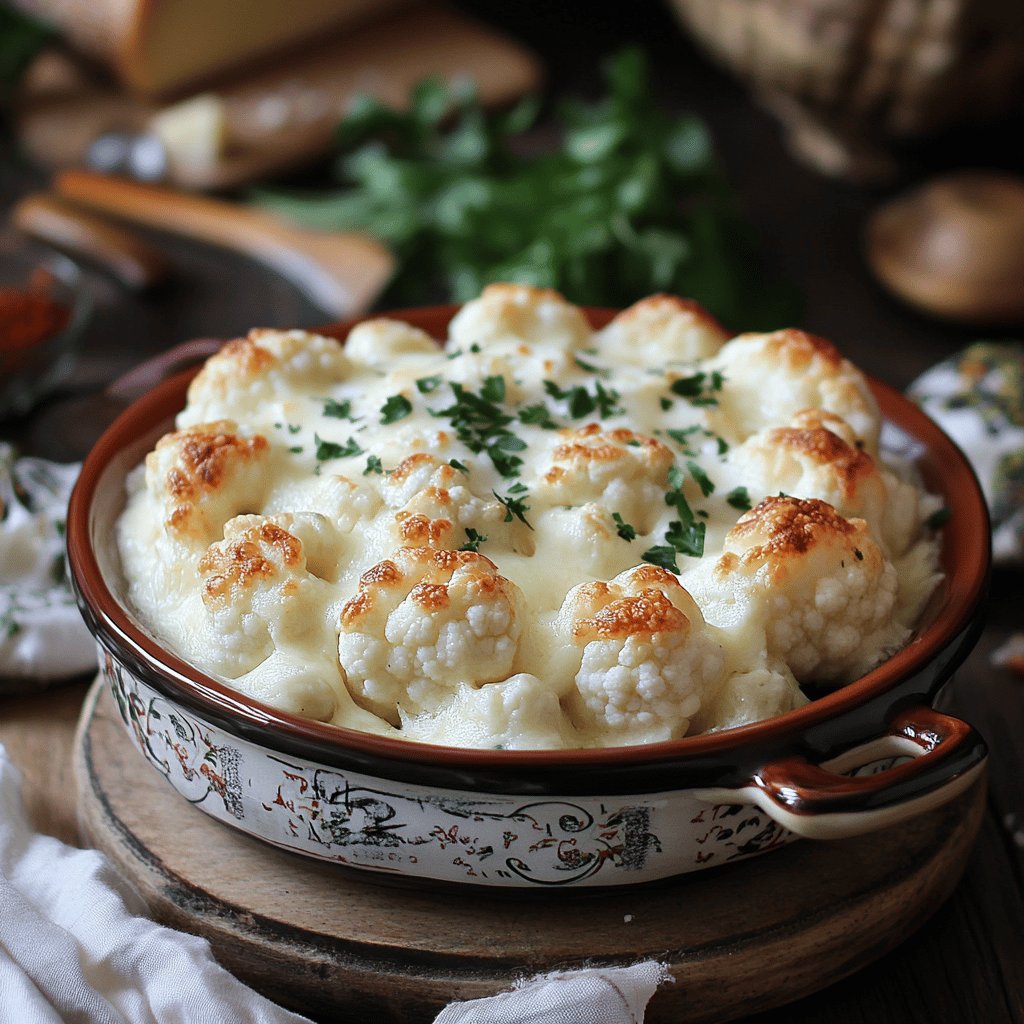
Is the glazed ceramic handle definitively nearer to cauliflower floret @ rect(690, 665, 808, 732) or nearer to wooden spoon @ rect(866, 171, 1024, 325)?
cauliflower floret @ rect(690, 665, 808, 732)

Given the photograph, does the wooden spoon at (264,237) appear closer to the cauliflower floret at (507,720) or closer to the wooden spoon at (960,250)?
the wooden spoon at (960,250)

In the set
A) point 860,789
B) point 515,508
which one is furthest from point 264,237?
point 860,789

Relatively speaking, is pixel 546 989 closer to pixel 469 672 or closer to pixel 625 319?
pixel 469 672

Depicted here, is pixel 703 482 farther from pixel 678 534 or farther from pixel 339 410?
pixel 339 410

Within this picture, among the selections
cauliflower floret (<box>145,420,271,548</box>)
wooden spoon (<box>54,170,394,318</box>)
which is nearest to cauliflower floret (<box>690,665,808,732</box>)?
cauliflower floret (<box>145,420,271,548</box>)

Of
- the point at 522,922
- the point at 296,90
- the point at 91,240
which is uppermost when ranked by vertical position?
the point at 522,922

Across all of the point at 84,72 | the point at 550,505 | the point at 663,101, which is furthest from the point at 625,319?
the point at 84,72

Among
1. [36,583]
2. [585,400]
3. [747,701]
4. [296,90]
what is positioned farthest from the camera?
[296,90]
